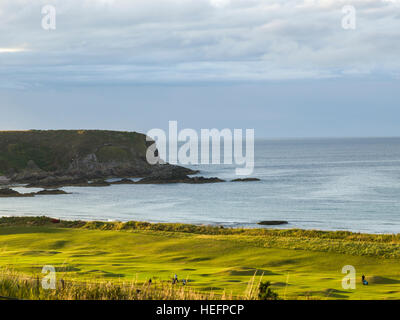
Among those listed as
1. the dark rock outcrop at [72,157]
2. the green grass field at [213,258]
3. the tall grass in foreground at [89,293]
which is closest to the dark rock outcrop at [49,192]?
the dark rock outcrop at [72,157]

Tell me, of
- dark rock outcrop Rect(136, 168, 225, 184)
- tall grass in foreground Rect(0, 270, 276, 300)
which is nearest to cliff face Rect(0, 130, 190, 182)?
dark rock outcrop Rect(136, 168, 225, 184)

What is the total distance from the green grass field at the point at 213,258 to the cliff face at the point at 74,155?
3776 inches

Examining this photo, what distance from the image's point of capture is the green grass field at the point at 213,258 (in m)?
25.2

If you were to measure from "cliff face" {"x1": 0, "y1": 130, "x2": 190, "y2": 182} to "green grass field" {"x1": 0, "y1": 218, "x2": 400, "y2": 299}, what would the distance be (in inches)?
3776

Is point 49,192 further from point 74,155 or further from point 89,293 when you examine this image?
point 89,293

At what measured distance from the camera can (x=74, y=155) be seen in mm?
162000

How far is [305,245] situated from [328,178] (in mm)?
102350

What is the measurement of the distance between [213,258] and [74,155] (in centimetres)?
12943

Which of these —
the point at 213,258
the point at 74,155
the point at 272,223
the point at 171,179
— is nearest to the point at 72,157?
the point at 74,155

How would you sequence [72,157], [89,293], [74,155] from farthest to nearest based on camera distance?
[74,155]
[72,157]
[89,293]
